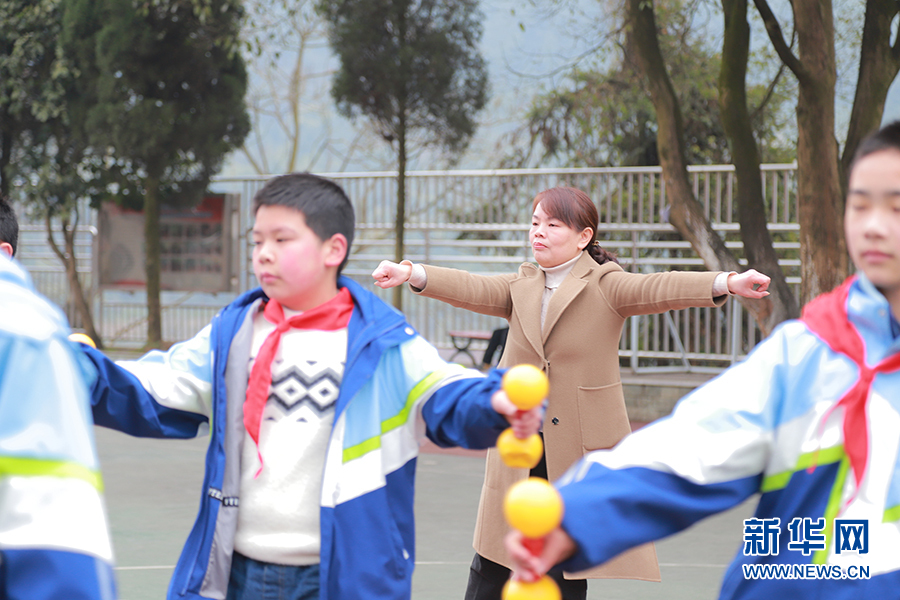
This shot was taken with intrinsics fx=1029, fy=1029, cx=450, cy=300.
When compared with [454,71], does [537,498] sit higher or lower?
lower

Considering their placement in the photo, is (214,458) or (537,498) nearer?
(537,498)

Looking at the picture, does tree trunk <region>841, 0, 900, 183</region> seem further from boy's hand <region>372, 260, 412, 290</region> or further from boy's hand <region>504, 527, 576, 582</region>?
boy's hand <region>504, 527, 576, 582</region>

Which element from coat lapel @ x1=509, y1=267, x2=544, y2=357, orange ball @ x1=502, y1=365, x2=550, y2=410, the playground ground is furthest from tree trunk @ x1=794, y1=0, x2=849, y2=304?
orange ball @ x1=502, y1=365, x2=550, y2=410

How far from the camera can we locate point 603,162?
13.9 m

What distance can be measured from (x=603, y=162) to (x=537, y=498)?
42.0 feet

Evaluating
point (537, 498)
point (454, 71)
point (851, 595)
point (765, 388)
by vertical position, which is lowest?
point (851, 595)

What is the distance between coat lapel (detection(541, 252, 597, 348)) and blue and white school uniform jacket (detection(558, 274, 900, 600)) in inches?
82.7

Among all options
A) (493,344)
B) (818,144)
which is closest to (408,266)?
(818,144)

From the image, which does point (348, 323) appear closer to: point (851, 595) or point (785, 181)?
point (851, 595)

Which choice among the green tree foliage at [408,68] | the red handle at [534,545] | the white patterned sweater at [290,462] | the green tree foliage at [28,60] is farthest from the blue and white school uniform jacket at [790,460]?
the green tree foliage at [28,60]

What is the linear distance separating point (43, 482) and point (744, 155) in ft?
26.6

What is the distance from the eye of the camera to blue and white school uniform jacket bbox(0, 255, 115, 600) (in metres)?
1.26

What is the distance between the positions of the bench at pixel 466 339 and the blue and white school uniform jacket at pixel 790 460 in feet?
34.3

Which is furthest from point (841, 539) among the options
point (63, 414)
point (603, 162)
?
point (603, 162)
